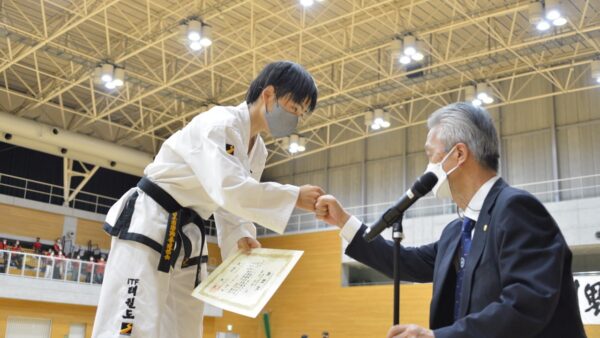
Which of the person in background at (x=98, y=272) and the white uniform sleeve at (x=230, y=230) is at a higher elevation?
the person in background at (x=98, y=272)

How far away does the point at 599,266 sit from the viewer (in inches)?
958

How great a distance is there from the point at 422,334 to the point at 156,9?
73.7 ft

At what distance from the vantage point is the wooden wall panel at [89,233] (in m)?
30.4

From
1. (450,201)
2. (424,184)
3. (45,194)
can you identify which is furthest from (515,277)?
(45,194)

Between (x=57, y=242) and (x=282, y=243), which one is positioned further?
(x=282, y=243)

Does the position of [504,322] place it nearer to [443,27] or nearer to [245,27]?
[443,27]

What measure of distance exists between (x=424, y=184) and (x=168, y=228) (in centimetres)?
167

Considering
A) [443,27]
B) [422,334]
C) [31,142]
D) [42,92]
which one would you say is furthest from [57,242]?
[422,334]

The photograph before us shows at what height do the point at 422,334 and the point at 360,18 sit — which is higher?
the point at 360,18

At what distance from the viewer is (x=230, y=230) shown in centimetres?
453

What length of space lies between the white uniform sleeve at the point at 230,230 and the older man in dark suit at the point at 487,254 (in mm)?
1092

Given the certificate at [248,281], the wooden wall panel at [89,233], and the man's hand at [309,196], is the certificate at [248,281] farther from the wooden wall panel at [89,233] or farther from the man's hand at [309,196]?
the wooden wall panel at [89,233]

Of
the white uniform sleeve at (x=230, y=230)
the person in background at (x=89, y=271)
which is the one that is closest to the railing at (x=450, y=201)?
the person in background at (x=89, y=271)

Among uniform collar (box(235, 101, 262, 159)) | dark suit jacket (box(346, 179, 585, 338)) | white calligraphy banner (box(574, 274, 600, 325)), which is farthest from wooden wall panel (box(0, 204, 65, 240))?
dark suit jacket (box(346, 179, 585, 338))
